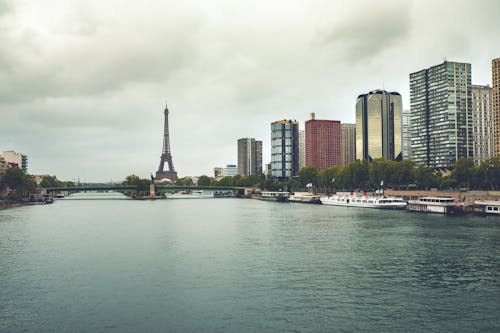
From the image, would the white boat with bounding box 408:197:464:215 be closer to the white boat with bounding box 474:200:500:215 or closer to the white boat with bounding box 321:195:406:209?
the white boat with bounding box 474:200:500:215

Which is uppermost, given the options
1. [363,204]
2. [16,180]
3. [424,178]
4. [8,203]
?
[16,180]

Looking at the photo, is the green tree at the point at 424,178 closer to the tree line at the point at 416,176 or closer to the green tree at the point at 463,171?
the tree line at the point at 416,176

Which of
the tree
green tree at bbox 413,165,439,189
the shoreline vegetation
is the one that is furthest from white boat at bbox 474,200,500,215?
the tree

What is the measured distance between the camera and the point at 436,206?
11394cm

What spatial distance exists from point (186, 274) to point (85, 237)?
1337 inches

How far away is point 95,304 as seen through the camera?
116 ft

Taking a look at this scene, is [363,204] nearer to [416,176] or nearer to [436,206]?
[416,176]

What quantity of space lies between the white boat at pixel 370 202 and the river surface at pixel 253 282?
6262 centimetres

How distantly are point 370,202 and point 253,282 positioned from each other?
10700 centimetres

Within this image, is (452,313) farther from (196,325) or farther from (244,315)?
(196,325)

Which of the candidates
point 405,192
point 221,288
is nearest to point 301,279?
point 221,288

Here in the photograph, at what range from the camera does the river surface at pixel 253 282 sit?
31.3 metres

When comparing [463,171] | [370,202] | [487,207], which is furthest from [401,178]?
[487,207]

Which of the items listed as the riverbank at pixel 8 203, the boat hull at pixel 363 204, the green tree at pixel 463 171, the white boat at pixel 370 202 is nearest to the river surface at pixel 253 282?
the boat hull at pixel 363 204
